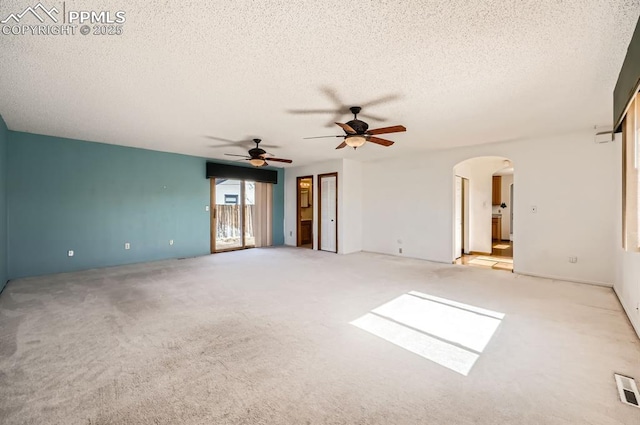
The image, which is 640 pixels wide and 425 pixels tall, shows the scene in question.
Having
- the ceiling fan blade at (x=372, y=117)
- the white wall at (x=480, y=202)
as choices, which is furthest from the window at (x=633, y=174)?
the white wall at (x=480, y=202)

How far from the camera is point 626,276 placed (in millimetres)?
3484

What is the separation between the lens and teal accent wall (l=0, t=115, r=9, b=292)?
14.2ft

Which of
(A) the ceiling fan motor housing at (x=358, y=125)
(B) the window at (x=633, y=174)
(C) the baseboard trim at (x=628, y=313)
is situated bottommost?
(C) the baseboard trim at (x=628, y=313)

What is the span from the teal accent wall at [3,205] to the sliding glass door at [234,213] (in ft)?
13.2

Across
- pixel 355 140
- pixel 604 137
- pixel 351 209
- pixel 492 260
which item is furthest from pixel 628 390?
pixel 351 209

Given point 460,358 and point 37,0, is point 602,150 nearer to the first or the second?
point 460,358

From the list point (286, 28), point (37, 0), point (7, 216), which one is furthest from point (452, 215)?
point (7, 216)

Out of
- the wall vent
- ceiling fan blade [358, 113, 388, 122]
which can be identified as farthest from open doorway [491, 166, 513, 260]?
ceiling fan blade [358, 113, 388, 122]

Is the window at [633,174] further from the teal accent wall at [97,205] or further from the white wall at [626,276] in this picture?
the teal accent wall at [97,205]

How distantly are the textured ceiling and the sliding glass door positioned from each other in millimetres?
3758

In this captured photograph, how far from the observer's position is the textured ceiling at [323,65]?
191cm

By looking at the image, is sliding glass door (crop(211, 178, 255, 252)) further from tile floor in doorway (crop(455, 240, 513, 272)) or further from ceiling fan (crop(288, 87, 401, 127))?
tile floor in doorway (crop(455, 240, 513, 272))

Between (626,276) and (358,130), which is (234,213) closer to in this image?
(358,130)

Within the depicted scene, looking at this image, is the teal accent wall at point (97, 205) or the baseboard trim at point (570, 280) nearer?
the baseboard trim at point (570, 280)
